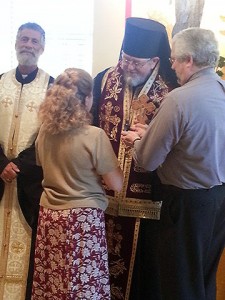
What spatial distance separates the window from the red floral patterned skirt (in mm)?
1660

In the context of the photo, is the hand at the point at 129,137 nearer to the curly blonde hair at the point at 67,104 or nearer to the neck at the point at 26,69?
the curly blonde hair at the point at 67,104

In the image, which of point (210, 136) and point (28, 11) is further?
point (28, 11)

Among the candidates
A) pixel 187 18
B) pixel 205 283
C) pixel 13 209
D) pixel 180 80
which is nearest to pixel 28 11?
pixel 187 18

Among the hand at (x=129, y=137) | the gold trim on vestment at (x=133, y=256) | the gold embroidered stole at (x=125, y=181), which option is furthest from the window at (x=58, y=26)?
the gold trim on vestment at (x=133, y=256)

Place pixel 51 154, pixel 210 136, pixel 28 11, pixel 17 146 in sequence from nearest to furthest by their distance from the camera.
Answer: pixel 210 136
pixel 51 154
pixel 17 146
pixel 28 11

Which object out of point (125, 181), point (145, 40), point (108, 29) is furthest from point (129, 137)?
point (108, 29)

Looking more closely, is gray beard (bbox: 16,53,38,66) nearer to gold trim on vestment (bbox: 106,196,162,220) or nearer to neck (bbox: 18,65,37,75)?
neck (bbox: 18,65,37,75)

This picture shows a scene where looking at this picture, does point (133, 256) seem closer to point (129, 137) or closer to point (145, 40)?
point (129, 137)

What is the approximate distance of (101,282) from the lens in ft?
6.89

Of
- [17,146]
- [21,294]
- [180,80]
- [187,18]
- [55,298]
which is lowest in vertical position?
[21,294]

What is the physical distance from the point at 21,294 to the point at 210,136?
1483 millimetres

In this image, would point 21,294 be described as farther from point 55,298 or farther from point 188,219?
point 188,219

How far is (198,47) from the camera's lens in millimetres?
1890

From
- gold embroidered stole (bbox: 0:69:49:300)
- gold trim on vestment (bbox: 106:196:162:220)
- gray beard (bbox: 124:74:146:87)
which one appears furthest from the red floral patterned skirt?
gray beard (bbox: 124:74:146:87)
